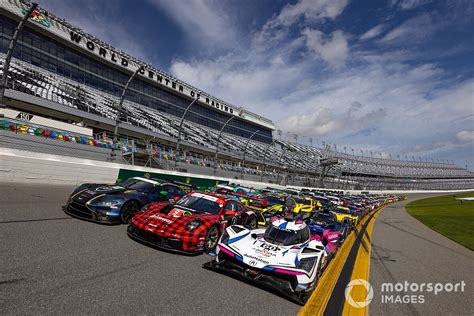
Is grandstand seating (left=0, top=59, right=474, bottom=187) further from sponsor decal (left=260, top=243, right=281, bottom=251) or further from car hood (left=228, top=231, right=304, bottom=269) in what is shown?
sponsor decal (left=260, top=243, right=281, bottom=251)

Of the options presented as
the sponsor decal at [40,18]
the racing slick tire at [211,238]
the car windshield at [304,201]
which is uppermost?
the sponsor decal at [40,18]

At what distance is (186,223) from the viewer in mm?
5855

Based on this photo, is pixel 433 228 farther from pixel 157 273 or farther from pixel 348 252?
pixel 157 273

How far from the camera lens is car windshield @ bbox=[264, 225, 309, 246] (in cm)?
592

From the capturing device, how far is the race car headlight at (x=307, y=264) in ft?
15.8

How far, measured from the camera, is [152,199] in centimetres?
816

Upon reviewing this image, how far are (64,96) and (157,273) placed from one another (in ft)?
107

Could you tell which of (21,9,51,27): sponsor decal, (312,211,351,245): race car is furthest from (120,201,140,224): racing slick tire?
(21,9,51,27): sponsor decal

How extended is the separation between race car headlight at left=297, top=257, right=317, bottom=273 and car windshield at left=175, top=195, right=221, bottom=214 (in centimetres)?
262

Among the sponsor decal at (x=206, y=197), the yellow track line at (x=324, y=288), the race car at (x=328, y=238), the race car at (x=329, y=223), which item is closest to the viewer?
the yellow track line at (x=324, y=288)

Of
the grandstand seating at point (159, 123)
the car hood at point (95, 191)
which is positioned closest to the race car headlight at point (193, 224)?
the car hood at point (95, 191)

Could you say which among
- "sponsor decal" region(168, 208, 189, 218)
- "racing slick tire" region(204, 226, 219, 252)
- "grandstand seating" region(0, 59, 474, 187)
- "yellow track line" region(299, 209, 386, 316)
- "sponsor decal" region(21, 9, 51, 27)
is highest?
"sponsor decal" region(21, 9, 51, 27)

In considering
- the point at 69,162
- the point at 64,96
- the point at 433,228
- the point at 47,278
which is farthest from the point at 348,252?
the point at 64,96

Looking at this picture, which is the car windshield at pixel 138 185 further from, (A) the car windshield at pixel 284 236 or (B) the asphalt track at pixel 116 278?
(A) the car windshield at pixel 284 236
